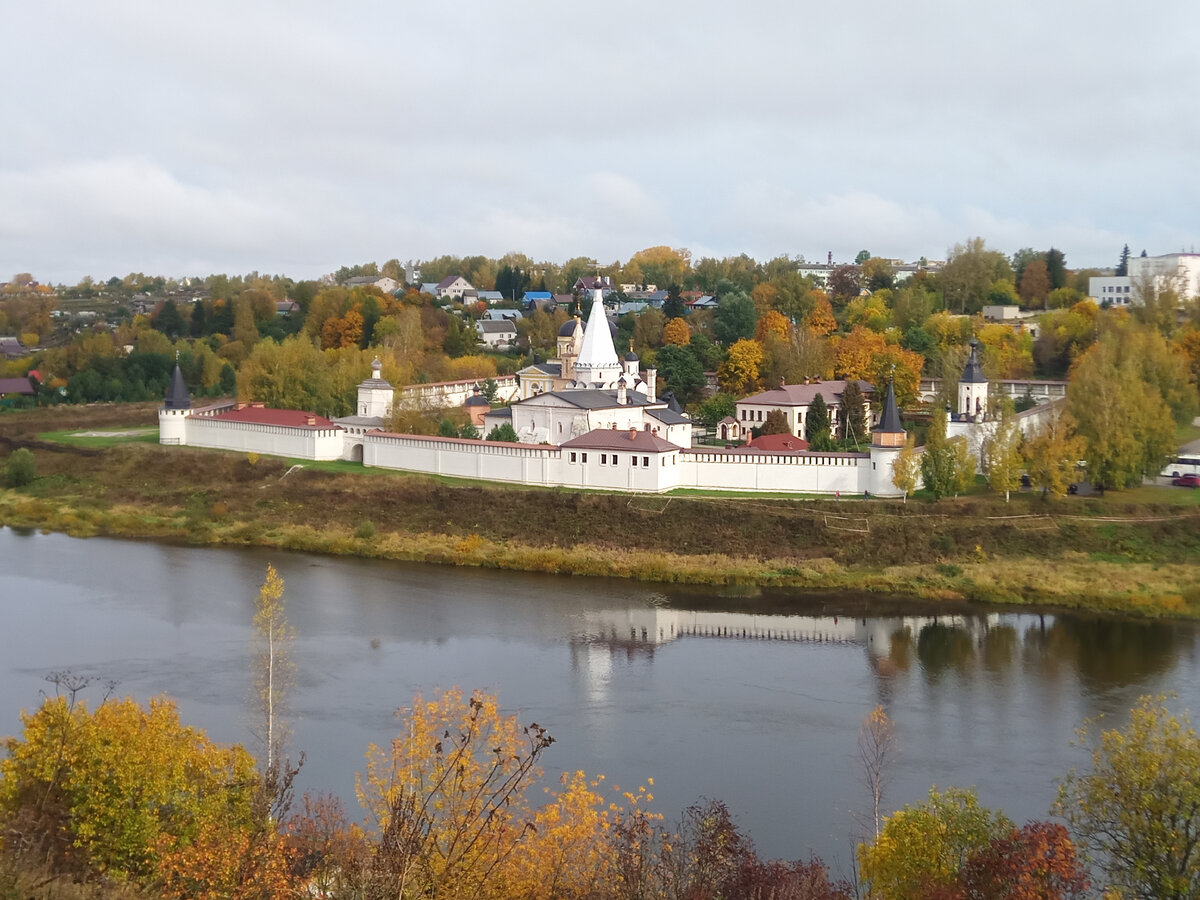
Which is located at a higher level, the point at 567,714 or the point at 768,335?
the point at 768,335

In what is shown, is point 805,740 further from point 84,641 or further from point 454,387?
point 454,387

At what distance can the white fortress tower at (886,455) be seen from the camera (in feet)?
76.6

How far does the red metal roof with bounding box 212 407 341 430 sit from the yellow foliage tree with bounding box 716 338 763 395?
10445 mm

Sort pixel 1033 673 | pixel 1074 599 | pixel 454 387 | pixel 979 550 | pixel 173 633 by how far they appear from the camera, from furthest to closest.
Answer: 1. pixel 454 387
2. pixel 979 550
3. pixel 1074 599
4. pixel 173 633
5. pixel 1033 673

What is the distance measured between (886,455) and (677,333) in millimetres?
18285

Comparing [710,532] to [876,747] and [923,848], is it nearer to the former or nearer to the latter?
[876,747]

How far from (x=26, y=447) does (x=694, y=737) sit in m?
23.4

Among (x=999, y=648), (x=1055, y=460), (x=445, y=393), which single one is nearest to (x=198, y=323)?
(x=445, y=393)

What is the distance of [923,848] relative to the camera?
8.88 m

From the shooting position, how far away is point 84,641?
17094 mm

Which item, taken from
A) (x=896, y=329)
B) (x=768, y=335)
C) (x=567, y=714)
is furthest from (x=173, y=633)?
(x=896, y=329)

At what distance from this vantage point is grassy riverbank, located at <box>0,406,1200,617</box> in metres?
20.3

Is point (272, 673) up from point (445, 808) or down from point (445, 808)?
up

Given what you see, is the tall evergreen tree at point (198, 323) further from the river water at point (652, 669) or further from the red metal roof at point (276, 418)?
the river water at point (652, 669)
